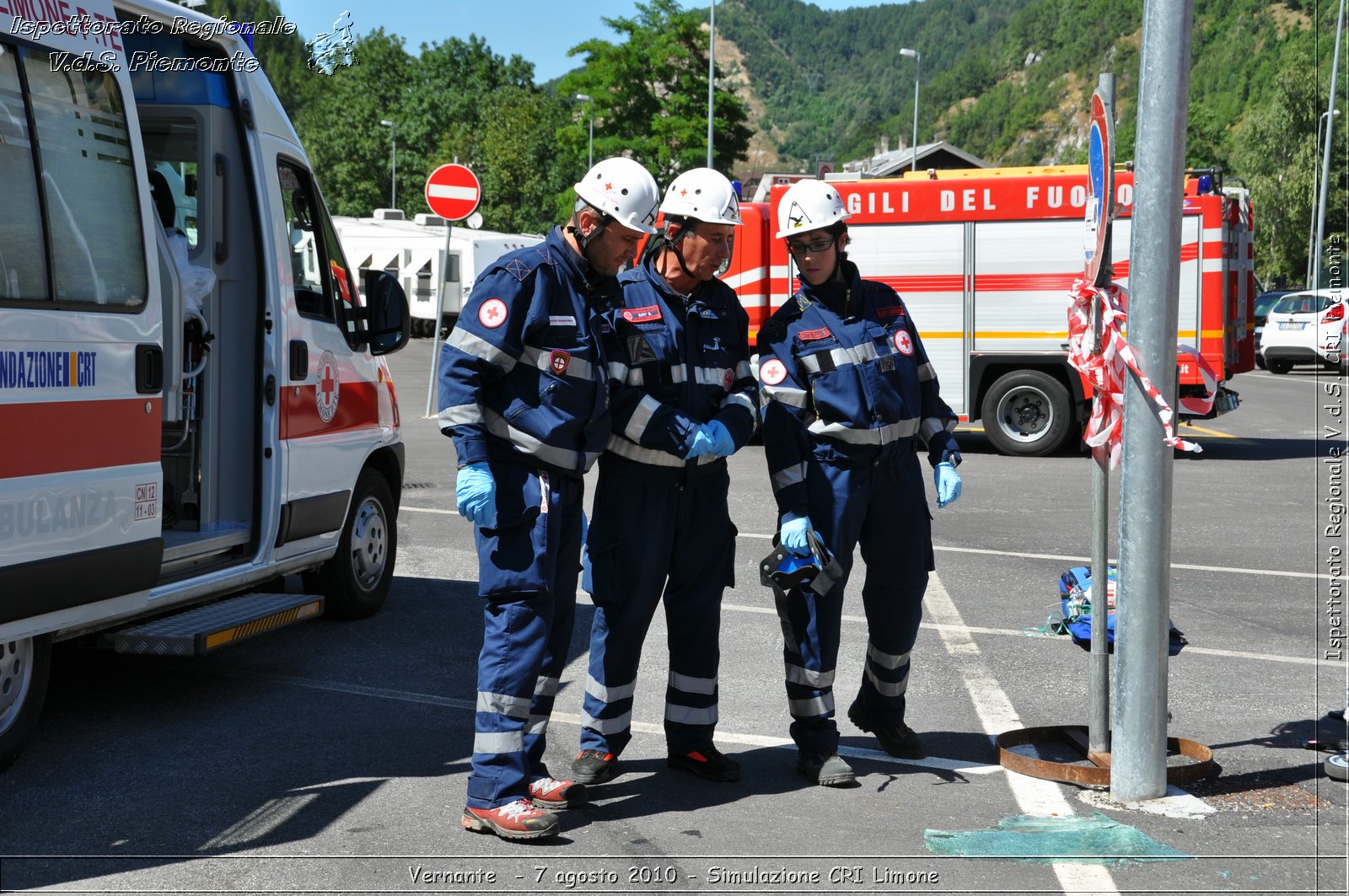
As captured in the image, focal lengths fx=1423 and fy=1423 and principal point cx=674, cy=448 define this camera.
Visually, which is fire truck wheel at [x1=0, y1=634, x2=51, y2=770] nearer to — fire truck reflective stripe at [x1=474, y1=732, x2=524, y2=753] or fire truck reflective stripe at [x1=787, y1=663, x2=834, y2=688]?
fire truck reflective stripe at [x1=474, y1=732, x2=524, y2=753]

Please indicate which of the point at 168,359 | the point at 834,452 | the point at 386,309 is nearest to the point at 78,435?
the point at 168,359

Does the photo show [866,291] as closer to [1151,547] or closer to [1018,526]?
[1151,547]

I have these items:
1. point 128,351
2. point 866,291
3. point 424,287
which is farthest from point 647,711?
point 424,287

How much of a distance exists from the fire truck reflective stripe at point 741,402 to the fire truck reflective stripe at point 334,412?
234cm

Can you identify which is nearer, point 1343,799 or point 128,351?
point 1343,799

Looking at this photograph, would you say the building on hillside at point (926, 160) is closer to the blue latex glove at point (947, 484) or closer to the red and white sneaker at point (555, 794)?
the blue latex glove at point (947, 484)

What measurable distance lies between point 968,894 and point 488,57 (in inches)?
3729

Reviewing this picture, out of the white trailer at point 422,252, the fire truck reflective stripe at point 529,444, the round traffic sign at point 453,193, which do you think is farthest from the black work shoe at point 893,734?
the white trailer at point 422,252

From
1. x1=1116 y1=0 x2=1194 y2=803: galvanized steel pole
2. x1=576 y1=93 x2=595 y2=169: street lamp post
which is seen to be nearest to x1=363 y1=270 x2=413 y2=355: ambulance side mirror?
x1=1116 y1=0 x2=1194 y2=803: galvanized steel pole

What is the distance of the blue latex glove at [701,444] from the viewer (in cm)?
460

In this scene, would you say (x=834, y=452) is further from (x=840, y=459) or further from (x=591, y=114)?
(x=591, y=114)

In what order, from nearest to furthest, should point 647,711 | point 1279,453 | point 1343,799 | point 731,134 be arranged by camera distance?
point 1343,799 → point 647,711 → point 1279,453 → point 731,134

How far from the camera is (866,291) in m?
5.10

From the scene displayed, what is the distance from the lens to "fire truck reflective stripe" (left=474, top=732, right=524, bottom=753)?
14.2ft
